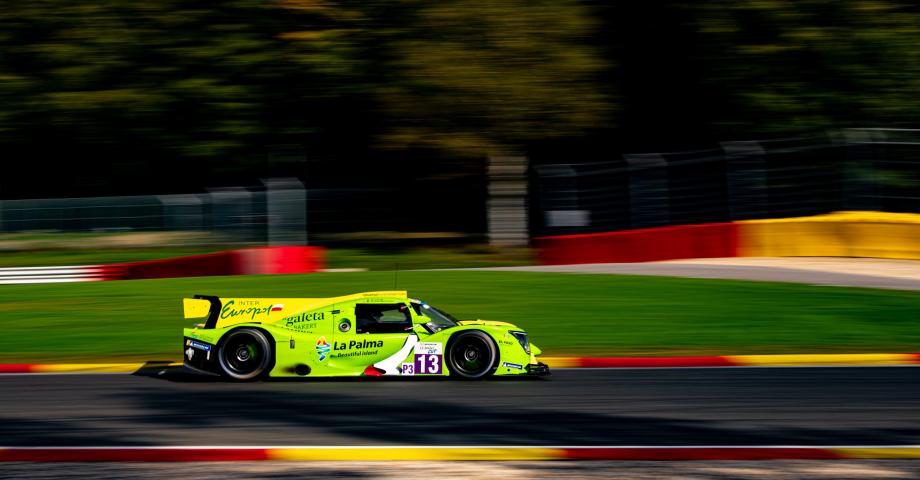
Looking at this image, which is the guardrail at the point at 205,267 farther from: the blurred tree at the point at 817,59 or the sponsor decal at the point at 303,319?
the sponsor decal at the point at 303,319

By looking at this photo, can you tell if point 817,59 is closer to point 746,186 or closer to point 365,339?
point 746,186

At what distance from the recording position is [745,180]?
78.8 ft

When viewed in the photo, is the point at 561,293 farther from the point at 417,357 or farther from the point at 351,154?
the point at 351,154

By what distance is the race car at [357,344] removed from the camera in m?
11.9

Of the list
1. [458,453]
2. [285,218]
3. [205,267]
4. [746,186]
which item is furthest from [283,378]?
[746,186]

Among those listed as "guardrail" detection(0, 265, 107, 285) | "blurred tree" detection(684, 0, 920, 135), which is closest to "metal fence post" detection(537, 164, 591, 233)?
"blurred tree" detection(684, 0, 920, 135)

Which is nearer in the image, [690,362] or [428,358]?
[428,358]

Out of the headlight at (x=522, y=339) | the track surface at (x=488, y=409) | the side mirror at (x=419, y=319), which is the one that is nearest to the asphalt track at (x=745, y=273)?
the track surface at (x=488, y=409)

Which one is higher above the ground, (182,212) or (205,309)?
(182,212)

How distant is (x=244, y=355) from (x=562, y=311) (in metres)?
6.68

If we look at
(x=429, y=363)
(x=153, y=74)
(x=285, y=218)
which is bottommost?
(x=429, y=363)

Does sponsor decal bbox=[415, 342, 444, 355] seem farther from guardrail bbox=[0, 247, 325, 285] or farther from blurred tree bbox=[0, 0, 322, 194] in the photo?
blurred tree bbox=[0, 0, 322, 194]

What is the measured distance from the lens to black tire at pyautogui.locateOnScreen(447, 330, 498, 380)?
1188 cm

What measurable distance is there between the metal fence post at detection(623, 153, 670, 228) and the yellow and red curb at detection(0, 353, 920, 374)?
1135 centimetres
